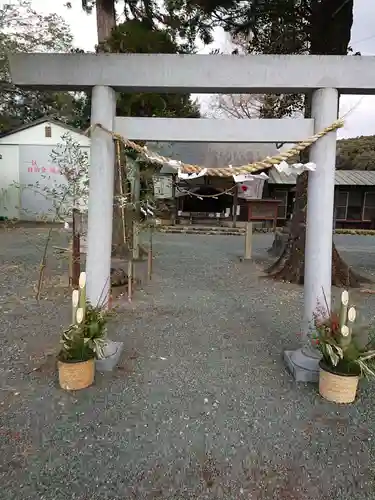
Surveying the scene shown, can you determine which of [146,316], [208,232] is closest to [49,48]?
[208,232]

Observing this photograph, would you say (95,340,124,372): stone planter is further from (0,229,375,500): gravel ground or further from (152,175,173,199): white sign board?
(152,175,173,199): white sign board

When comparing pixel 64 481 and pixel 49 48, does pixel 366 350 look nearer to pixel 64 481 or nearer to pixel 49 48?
pixel 64 481

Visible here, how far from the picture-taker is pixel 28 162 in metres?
15.7

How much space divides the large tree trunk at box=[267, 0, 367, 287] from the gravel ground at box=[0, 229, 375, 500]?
7.35ft

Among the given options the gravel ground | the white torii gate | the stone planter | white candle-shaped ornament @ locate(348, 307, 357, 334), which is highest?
the white torii gate

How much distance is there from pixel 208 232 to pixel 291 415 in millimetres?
11694

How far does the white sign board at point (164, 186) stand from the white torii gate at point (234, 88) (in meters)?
7.78

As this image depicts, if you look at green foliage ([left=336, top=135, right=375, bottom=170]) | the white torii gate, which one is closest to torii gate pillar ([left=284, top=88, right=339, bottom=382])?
the white torii gate

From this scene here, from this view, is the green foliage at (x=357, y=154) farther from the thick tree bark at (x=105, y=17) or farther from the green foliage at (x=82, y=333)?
the green foliage at (x=82, y=333)

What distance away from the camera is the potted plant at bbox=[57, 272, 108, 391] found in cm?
279

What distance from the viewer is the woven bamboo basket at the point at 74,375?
2.79 m

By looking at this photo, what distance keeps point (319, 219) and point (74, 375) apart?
6.83 ft

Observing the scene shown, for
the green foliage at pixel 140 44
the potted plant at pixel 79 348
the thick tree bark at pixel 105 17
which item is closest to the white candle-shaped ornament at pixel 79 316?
the potted plant at pixel 79 348

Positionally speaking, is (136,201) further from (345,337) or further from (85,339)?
(345,337)
